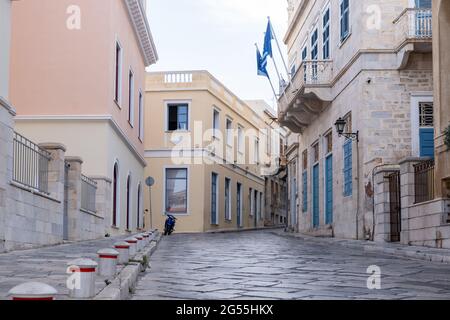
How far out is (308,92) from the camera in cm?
2480

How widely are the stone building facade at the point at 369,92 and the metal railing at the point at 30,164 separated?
8.46m

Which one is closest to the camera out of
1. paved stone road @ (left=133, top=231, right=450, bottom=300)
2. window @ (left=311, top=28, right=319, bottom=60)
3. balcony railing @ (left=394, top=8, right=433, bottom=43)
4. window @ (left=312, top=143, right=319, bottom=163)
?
paved stone road @ (left=133, top=231, right=450, bottom=300)

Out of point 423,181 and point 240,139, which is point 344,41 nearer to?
point 423,181

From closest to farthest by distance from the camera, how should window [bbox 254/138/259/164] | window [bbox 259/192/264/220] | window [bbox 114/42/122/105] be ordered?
window [bbox 114/42/122/105] → window [bbox 254/138/259/164] → window [bbox 259/192/264/220]

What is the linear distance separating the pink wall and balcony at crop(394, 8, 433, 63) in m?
9.10

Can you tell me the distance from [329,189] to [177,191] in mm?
14977

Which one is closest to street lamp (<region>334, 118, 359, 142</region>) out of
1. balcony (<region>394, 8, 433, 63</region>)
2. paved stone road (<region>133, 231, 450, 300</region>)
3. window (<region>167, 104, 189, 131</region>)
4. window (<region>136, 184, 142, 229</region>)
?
balcony (<region>394, 8, 433, 63</region>)

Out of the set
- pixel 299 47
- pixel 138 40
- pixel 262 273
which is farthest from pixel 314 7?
pixel 262 273

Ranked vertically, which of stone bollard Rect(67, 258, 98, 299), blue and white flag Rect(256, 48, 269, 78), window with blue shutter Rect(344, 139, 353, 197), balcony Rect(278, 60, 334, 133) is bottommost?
stone bollard Rect(67, 258, 98, 299)

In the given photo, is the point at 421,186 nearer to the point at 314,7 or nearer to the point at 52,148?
the point at 52,148

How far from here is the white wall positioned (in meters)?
12.6

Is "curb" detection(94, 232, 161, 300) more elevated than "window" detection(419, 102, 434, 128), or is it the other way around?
"window" detection(419, 102, 434, 128)

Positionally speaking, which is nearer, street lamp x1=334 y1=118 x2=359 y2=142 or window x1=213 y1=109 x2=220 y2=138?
street lamp x1=334 y1=118 x2=359 y2=142

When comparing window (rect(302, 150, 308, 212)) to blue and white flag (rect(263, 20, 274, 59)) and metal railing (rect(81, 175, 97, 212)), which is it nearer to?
blue and white flag (rect(263, 20, 274, 59))
